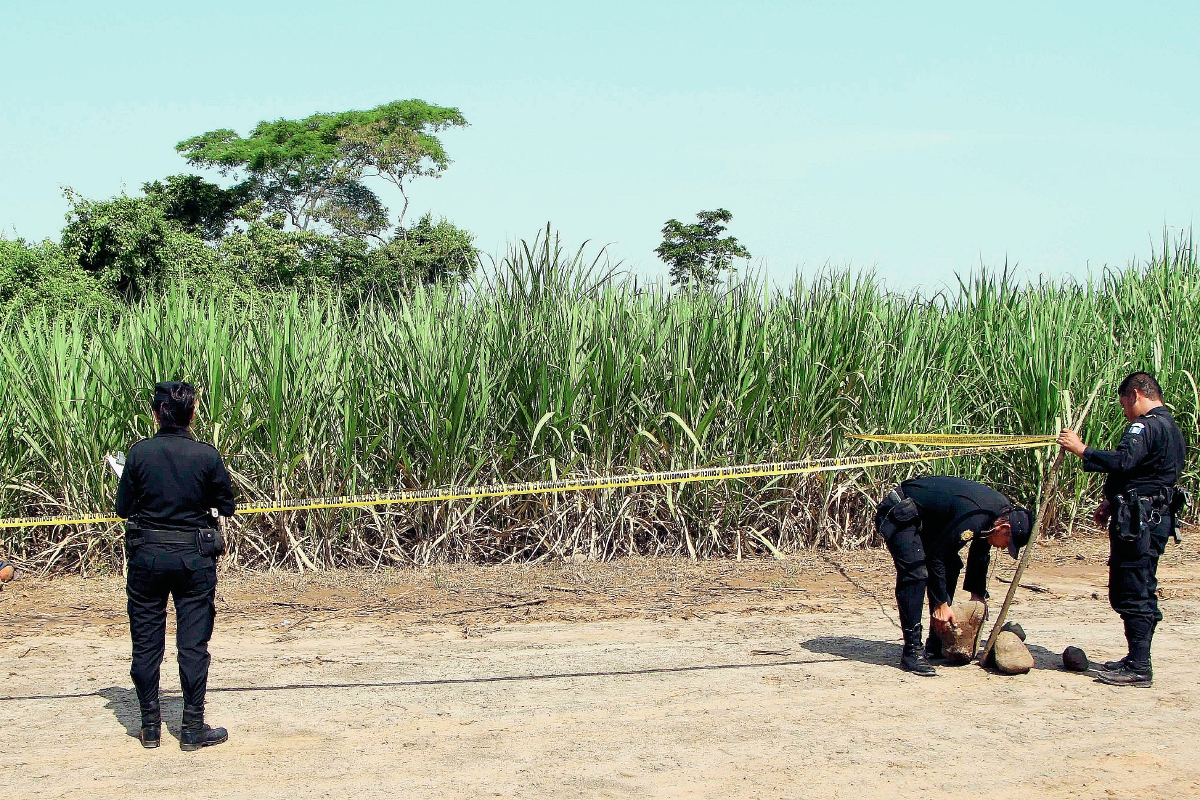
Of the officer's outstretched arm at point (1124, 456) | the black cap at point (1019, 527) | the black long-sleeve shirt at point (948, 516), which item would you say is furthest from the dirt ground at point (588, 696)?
the officer's outstretched arm at point (1124, 456)

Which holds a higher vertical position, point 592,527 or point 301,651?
point 592,527

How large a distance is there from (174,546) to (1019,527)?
409 centimetres

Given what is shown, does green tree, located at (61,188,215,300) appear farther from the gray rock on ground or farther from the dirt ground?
the gray rock on ground

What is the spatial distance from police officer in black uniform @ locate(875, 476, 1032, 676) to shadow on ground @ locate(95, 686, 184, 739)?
3.60m

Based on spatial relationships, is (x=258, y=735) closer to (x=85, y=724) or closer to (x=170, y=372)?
(x=85, y=724)

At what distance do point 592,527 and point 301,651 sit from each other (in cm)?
263

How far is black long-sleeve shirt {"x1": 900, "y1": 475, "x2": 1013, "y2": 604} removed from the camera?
18.0 feet

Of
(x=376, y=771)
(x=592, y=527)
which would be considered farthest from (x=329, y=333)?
(x=376, y=771)

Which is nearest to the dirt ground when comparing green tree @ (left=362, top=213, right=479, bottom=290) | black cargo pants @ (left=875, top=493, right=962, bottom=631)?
black cargo pants @ (left=875, top=493, right=962, bottom=631)

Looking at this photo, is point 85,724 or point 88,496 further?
point 88,496

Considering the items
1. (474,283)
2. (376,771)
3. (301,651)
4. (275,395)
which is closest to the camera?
(376,771)

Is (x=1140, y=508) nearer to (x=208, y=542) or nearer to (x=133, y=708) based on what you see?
(x=208, y=542)

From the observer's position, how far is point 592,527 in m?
8.05

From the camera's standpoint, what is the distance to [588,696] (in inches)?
204
